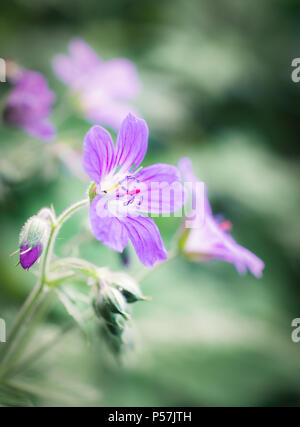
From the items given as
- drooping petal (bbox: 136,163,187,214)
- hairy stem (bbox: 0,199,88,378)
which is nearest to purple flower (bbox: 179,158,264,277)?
drooping petal (bbox: 136,163,187,214)

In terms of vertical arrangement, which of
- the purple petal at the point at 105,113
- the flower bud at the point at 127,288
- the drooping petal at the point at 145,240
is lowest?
the flower bud at the point at 127,288

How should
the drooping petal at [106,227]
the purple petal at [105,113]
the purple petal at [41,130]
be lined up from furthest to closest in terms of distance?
the purple petal at [105,113]
the purple petal at [41,130]
the drooping petal at [106,227]

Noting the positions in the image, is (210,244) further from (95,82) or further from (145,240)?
(95,82)

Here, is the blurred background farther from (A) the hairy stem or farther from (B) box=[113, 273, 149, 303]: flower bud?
(B) box=[113, 273, 149, 303]: flower bud

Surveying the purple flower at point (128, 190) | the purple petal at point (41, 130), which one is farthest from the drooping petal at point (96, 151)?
the purple petal at point (41, 130)

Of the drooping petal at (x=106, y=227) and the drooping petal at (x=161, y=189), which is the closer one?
the drooping petal at (x=106, y=227)

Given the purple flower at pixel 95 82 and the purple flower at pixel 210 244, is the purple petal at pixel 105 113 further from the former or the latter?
the purple flower at pixel 210 244

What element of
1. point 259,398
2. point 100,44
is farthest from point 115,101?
point 259,398
